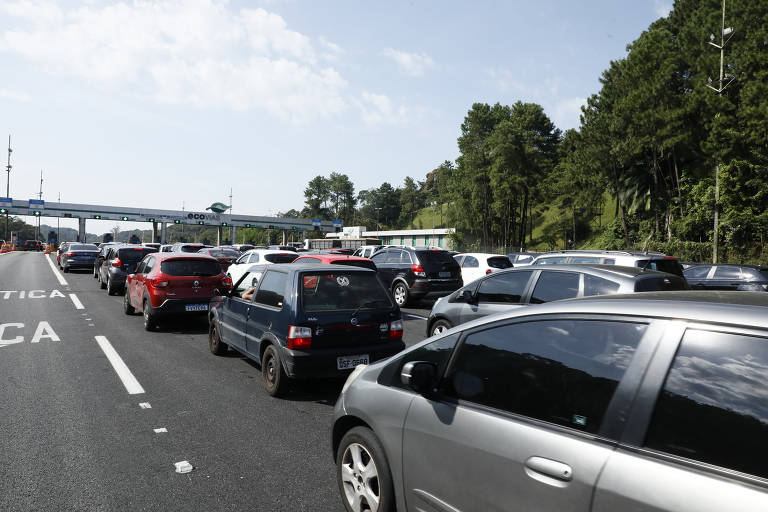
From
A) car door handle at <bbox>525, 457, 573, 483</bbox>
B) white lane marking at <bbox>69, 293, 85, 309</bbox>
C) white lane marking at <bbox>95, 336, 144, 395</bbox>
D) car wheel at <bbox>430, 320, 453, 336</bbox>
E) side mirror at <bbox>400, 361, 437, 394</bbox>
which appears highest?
side mirror at <bbox>400, 361, 437, 394</bbox>

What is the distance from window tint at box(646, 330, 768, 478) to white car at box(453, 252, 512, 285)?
14.4 meters

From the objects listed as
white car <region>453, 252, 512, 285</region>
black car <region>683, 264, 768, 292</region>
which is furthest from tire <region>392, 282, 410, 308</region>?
black car <region>683, 264, 768, 292</region>

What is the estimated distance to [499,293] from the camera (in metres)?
7.41

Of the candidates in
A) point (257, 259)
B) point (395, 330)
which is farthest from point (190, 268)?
point (395, 330)

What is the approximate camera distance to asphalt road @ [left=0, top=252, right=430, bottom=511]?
3.75m

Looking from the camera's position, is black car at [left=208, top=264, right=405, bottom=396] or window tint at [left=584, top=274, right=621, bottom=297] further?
window tint at [left=584, top=274, right=621, bottom=297]

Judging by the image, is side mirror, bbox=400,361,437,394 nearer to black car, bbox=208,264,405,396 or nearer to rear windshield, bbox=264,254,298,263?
black car, bbox=208,264,405,396

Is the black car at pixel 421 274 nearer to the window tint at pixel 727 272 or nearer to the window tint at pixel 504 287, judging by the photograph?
the window tint at pixel 727 272

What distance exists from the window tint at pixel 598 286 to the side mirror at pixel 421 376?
12.8 feet

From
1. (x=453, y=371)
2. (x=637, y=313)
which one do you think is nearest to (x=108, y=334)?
(x=453, y=371)

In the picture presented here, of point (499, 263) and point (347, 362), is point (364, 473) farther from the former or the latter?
point (499, 263)

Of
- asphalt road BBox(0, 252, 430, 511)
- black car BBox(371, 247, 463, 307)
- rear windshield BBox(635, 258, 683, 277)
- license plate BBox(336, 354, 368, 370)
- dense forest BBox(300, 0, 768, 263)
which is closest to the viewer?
asphalt road BBox(0, 252, 430, 511)

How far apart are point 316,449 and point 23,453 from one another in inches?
99.3

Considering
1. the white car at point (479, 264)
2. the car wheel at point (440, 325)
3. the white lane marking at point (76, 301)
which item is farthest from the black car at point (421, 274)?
the white lane marking at point (76, 301)
